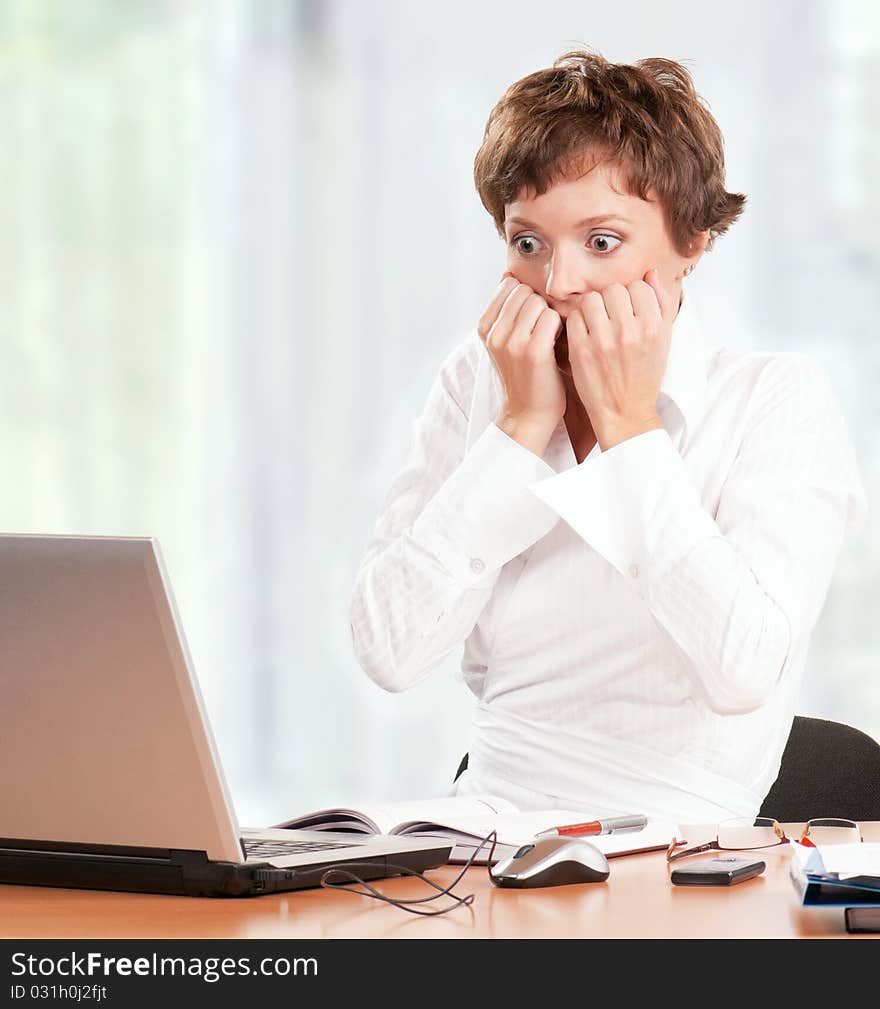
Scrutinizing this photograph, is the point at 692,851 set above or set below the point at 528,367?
below

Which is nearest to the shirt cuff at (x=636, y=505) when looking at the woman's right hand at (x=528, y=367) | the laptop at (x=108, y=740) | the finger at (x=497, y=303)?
the woman's right hand at (x=528, y=367)

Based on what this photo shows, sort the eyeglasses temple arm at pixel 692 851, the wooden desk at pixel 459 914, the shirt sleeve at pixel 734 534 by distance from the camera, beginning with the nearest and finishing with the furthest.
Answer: the wooden desk at pixel 459 914 → the eyeglasses temple arm at pixel 692 851 → the shirt sleeve at pixel 734 534

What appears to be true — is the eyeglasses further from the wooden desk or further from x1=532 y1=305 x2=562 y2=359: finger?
x1=532 y1=305 x2=562 y2=359: finger

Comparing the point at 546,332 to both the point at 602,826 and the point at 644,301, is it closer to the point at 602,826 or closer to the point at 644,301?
the point at 644,301

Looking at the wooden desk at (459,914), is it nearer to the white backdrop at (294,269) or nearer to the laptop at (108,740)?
the laptop at (108,740)

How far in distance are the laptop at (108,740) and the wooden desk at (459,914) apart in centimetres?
2

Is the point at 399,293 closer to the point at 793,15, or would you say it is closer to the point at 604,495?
the point at 793,15

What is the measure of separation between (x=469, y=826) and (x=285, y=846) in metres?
0.18

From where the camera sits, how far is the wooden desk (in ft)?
2.53

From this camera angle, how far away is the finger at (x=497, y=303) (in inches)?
62.0

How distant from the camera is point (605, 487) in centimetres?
139

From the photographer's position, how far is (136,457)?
3299mm

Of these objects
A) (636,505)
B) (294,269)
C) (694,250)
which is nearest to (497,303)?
(694,250)
